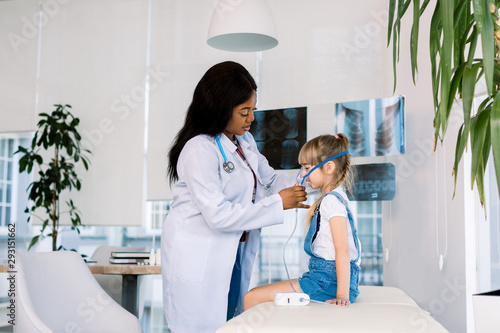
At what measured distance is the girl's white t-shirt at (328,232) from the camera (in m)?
1.96

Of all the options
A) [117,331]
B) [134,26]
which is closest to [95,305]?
[117,331]

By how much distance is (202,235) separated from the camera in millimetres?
2086

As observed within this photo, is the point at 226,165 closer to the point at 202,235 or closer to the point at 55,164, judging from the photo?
the point at 202,235

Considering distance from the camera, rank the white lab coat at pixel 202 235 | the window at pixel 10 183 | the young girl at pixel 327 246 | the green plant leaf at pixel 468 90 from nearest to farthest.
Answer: the green plant leaf at pixel 468 90
the young girl at pixel 327 246
the white lab coat at pixel 202 235
the window at pixel 10 183

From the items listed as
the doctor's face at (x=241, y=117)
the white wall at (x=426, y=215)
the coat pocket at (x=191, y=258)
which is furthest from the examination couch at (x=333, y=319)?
the white wall at (x=426, y=215)

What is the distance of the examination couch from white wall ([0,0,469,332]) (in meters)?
1.83

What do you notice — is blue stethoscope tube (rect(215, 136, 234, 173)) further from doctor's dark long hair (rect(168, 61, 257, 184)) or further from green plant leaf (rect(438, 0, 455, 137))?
green plant leaf (rect(438, 0, 455, 137))

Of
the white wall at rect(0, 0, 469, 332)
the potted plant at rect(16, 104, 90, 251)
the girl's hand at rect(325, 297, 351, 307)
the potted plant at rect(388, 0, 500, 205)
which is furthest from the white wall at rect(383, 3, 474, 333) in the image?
the potted plant at rect(16, 104, 90, 251)

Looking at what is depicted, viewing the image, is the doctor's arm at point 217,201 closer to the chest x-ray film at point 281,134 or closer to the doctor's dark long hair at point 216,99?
the doctor's dark long hair at point 216,99

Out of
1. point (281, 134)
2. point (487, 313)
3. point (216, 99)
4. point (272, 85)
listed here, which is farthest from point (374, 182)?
point (487, 313)

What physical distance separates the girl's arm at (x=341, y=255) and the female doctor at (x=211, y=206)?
19cm

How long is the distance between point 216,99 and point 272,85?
2.57 meters

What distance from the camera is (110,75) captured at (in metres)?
5.11

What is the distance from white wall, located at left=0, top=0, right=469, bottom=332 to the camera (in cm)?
363
